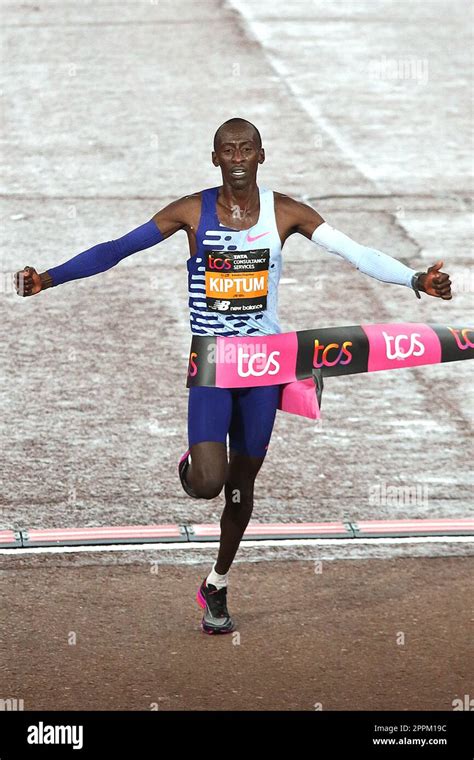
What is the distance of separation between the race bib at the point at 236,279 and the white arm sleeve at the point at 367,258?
0.33 m

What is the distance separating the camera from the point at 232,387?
7484 millimetres

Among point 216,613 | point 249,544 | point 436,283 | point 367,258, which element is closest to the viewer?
point 436,283

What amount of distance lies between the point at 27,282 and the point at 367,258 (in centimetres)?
166

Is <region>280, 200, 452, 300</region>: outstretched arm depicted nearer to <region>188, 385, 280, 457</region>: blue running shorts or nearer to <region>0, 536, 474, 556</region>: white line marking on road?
<region>188, 385, 280, 457</region>: blue running shorts

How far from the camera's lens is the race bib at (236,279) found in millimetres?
7383

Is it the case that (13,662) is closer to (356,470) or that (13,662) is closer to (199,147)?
(356,470)

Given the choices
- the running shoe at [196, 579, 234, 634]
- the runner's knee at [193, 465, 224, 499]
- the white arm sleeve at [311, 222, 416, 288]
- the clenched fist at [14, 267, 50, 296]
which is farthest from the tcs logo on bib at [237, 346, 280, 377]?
the running shoe at [196, 579, 234, 634]

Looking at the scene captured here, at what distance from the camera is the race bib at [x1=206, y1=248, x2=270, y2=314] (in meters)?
7.38

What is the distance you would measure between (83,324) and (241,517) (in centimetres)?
526

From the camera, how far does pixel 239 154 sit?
730 cm

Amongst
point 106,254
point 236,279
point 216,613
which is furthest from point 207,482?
point 106,254

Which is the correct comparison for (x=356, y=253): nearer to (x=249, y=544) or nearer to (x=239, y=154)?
(x=239, y=154)

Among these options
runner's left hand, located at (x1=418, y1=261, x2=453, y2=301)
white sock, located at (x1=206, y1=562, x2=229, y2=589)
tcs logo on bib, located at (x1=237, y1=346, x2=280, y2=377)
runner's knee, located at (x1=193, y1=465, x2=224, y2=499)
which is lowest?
white sock, located at (x1=206, y1=562, x2=229, y2=589)

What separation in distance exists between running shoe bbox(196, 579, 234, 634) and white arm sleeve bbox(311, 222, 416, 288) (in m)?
1.77
